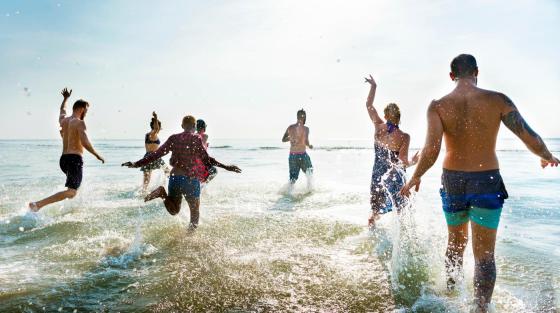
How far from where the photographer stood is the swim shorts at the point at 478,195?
3.19 m

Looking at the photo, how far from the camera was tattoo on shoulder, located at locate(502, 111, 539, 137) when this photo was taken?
3129mm

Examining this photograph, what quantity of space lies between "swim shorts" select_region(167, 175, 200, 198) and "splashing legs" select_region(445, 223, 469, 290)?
368cm

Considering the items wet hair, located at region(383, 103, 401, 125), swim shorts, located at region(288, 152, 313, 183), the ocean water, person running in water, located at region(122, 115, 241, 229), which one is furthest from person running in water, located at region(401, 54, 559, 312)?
swim shorts, located at region(288, 152, 313, 183)

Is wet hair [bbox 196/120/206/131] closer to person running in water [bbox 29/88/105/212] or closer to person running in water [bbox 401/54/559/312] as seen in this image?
person running in water [bbox 29/88/105/212]

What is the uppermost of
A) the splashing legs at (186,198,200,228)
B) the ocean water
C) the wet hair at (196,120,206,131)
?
the wet hair at (196,120,206,131)

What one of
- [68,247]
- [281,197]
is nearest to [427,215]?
[281,197]

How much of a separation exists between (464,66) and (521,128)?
28.2 inches

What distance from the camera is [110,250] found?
5152 mm

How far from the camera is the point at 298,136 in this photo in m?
10.6

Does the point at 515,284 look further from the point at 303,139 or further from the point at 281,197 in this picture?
the point at 303,139

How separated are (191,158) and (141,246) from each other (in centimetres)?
144

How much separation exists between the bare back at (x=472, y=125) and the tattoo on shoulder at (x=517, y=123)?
0.25 ft

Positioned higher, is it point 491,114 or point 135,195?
point 491,114

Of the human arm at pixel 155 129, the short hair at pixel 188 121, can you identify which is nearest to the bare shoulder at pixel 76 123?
the short hair at pixel 188 121
